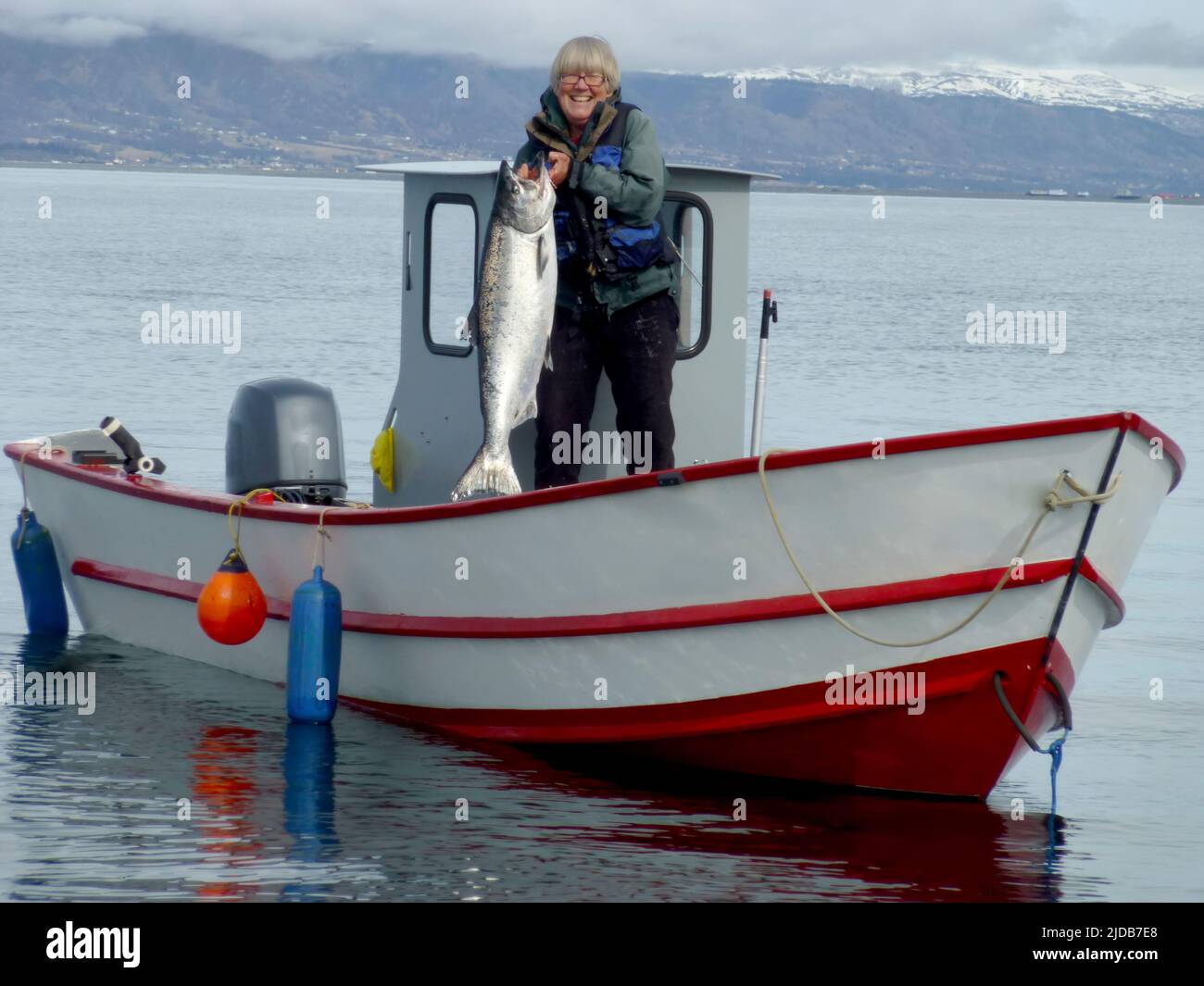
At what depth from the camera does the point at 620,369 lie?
742cm

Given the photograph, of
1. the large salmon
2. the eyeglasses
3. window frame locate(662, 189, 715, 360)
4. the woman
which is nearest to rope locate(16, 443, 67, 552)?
the woman

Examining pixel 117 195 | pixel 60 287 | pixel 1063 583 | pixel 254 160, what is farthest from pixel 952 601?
pixel 254 160

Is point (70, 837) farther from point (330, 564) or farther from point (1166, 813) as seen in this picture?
point (1166, 813)

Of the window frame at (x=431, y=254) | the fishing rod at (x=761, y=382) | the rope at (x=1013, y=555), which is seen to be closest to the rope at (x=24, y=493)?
the window frame at (x=431, y=254)

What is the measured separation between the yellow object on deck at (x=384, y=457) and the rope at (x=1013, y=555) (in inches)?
98.6

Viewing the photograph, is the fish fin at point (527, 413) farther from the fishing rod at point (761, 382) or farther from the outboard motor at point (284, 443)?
the outboard motor at point (284, 443)

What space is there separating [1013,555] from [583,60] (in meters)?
2.51

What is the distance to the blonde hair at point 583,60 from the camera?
6.90 metres

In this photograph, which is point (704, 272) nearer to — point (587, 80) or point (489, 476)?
point (587, 80)

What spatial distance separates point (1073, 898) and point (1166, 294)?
5405cm

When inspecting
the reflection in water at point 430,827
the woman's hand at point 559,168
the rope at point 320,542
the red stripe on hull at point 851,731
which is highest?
the woman's hand at point 559,168

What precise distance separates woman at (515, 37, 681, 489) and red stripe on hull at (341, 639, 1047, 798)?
3.48 ft

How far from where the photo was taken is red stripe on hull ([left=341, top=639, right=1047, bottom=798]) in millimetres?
6895
